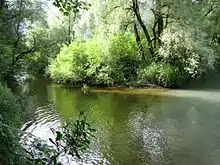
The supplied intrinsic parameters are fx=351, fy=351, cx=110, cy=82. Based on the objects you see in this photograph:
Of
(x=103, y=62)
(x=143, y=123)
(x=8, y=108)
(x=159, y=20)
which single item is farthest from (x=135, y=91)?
(x=8, y=108)

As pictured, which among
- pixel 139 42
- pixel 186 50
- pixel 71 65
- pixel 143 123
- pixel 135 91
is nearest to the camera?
pixel 143 123

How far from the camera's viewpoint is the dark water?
347 inches

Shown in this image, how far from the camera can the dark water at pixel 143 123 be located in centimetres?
880

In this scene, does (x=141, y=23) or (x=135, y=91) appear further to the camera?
(x=141, y=23)

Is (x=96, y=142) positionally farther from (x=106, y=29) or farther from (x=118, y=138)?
(x=106, y=29)

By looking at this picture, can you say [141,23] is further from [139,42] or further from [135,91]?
[135,91]

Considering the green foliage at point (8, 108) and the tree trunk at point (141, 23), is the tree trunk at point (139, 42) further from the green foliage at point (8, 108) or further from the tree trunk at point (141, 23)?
the green foliage at point (8, 108)

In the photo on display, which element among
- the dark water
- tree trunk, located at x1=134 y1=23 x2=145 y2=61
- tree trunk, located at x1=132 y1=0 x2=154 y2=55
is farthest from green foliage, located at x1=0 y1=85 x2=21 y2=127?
tree trunk, located at x1=134 y1=23 x2=145 y2=61

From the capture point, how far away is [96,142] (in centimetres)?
997

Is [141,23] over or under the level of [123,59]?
over

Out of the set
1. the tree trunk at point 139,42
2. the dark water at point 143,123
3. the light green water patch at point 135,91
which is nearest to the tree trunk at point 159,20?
the tree trunk at point 139,42

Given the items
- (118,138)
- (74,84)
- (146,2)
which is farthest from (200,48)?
(118,138)

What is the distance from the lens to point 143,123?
40.3 feet

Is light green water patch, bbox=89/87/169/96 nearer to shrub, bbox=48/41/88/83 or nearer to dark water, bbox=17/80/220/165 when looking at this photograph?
dark water, bbox=17/80/220/165
